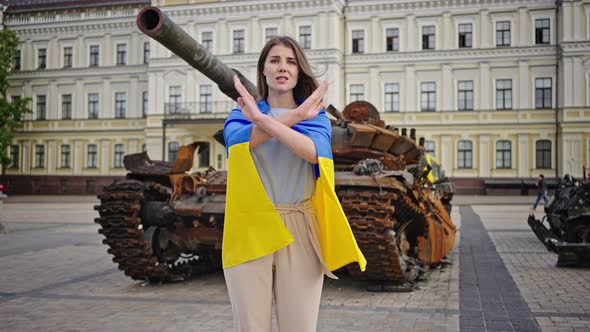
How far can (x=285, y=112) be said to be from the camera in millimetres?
2670

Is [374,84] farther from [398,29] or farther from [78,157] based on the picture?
[78,157]

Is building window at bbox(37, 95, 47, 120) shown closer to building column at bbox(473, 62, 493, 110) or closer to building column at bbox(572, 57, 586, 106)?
building column at bbox(473, 62, 493, 110)

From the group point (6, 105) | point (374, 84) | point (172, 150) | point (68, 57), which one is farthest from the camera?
point (68, 57)

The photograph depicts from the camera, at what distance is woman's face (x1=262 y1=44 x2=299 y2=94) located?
2.77 meters

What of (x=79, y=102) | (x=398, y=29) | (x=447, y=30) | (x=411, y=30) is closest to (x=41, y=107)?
(x=79, y=102)

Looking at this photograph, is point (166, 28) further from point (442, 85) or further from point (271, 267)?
point (442, 85)

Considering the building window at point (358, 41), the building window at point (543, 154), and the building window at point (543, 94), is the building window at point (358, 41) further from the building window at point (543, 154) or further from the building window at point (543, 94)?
the building window at point (543, 154)

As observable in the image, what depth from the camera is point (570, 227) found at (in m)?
10.1

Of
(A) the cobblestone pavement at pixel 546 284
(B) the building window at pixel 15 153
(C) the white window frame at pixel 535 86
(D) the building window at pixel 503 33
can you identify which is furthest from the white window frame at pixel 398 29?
(B) the building window at pixel 15 153

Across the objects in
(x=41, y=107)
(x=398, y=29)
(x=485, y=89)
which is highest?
(x=398, y=29)

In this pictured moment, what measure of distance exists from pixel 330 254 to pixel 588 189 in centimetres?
873

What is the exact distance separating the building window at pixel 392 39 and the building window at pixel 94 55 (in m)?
18.6

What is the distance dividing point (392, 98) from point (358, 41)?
388cm

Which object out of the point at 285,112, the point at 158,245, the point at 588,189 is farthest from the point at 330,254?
the point at 588,189
